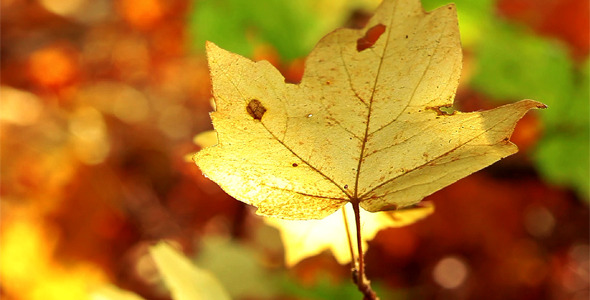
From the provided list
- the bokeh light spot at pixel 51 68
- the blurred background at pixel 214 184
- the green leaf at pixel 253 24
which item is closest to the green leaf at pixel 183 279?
the blurred background at pixel 214 184

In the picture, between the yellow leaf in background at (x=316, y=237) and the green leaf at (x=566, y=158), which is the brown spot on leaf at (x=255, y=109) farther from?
the green leaf at (x=566, y=158)

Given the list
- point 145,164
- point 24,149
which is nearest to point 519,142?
point 145,164

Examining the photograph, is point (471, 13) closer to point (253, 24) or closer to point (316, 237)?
point (253, 24)

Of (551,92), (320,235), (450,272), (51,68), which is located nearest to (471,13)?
(551,92)

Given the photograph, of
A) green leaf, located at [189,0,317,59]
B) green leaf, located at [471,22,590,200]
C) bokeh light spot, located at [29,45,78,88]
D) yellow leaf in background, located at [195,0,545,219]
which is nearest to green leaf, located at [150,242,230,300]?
yellow leaf in background, located at [195,0,545,219]

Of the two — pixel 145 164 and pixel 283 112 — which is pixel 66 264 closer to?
pixel 145 164

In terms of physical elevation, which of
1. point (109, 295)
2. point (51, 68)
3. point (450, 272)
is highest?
point (51, 68)
